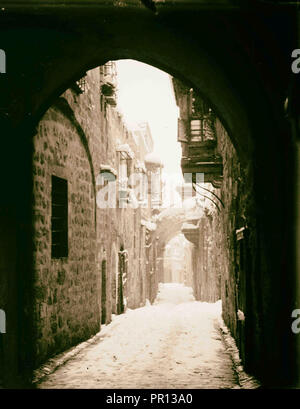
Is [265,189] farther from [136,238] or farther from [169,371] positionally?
[136,238]

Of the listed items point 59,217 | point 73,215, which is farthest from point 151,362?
point 73,215

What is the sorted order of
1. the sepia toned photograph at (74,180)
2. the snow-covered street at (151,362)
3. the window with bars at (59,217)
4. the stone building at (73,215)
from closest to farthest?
the sepia toned photograph at (74,180), the snow-covered street at (151,362), the stone building at (73,215), the window with bars at (59,217)

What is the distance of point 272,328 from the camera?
5414mm

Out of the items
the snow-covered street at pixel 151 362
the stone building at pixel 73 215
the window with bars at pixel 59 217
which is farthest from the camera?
the window with bars at pixel 59 217

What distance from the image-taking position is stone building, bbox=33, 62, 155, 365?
24.6 ft

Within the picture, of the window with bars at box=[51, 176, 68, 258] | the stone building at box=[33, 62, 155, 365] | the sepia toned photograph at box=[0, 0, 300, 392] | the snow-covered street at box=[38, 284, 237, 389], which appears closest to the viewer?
the sepia toned photograph at box=[0, 0, 300, 392]

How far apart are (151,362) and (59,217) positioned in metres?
2.88

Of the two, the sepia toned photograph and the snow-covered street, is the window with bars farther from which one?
the snow-covered street

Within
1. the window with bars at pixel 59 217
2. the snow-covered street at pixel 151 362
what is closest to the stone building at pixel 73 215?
the window with bars at pixel 59 217

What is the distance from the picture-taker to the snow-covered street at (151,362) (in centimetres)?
639

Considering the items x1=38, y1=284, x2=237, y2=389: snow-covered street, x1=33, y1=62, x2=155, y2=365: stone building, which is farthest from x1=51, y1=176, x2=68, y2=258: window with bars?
x1=38, y1=284, x2=237, y2=389: snow-covered street

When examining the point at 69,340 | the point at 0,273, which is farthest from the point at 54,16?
the point at 69,340

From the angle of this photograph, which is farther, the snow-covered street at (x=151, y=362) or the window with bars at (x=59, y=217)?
the window with bars at (x=59, y=217)

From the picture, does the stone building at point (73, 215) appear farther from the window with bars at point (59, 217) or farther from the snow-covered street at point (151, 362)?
the snow-covered street at point (151, 362)
